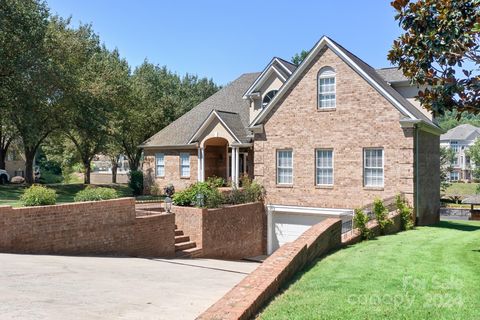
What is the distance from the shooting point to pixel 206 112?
1236 inches

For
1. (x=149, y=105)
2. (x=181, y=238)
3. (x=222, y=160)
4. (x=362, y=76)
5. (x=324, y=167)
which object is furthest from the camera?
(x=149, y=105)

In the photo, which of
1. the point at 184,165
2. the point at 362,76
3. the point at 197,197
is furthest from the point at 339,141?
the point at 184,165

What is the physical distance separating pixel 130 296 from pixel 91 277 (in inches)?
70.9

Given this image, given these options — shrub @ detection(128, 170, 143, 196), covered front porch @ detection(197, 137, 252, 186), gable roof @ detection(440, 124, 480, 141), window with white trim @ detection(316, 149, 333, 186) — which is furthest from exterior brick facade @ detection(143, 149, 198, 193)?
gable roof @ detection(440, 124, 480, 141)

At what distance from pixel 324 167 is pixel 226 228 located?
605 cm

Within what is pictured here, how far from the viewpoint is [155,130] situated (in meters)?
41.9

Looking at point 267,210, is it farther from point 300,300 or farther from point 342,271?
point 300,300

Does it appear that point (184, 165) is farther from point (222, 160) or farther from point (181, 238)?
point (181, 238)

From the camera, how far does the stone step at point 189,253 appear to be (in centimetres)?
1534

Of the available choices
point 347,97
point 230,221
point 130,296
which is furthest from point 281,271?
point 347,97

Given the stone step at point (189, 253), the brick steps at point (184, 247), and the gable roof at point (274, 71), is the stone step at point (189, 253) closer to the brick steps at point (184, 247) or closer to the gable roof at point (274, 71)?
the brick steps at point (184, 247)

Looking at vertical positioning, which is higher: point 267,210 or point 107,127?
point 107,127

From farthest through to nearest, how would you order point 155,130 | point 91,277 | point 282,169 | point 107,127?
point 155,130 < point 107,127 < point 282,169 < point 91,277

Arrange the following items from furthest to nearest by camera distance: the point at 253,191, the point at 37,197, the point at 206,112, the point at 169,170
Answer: the point at 206,112, the point at 169,170, the point at 253,191, the point at 37,197
